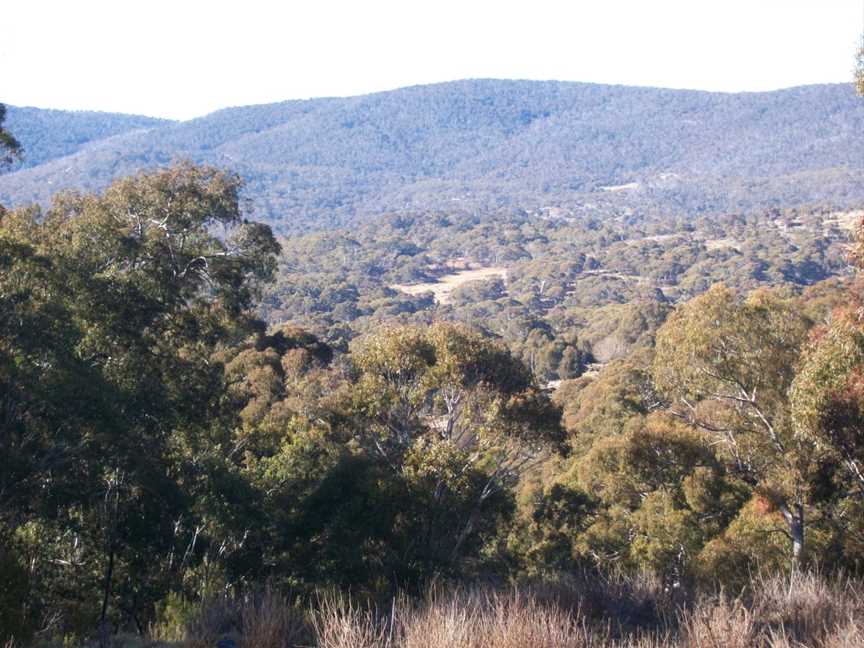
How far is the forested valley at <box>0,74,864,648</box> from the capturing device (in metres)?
5.05

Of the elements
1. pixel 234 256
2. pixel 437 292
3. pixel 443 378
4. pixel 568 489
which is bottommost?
pixel 437 292

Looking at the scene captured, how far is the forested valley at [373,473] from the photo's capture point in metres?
5.05

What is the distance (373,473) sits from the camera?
10.2 metres

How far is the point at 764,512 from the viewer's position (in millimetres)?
11422

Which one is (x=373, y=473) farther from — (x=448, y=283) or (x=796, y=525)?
(x=448, y=283)

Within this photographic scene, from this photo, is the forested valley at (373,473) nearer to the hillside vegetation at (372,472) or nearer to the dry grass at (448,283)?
the hillside vegetation at (372,472)

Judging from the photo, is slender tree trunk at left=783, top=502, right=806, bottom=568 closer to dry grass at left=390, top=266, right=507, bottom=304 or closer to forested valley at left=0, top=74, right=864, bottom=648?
forested valley at left=0, top=74, right=864, bottom=648

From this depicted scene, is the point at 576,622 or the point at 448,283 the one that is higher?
the point at 576,622

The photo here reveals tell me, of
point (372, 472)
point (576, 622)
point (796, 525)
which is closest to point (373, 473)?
point (372, 472)

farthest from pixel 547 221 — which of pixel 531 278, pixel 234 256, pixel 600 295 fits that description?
pixel 234 256

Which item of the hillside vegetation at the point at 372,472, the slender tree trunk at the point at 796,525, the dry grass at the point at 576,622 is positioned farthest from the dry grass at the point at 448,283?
the dry grass at the point at 576,622

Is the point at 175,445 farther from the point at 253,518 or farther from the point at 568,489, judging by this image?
the point at 568,489

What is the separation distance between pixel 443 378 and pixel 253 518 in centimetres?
355

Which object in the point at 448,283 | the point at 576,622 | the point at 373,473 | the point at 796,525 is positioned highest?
the point at 576,622
